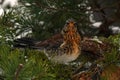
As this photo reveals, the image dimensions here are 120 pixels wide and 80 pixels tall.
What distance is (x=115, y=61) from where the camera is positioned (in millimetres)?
760

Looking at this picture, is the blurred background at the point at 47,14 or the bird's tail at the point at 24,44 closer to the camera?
the bird's tail at the point at 24,44

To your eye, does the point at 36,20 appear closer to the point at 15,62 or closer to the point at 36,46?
the point at 36,46

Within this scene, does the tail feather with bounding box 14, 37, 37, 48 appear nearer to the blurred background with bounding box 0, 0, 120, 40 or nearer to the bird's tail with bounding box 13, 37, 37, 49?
the bird's tail with bounding box 13, 37, 37, 49

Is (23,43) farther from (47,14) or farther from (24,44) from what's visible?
(47,14)

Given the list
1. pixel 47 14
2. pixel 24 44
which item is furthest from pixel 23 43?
pixel 47 14

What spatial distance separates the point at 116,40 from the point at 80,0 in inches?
16.3

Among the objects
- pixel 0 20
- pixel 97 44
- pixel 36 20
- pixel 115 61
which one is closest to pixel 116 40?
pixel 97 44

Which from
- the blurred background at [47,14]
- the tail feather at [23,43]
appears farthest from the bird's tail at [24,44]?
the blurred background at [47,14]

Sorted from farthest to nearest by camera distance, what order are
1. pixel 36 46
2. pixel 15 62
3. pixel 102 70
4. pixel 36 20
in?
pixel 36 20 → pixel 36 46 → pixel 102 70 → pixel 15 62

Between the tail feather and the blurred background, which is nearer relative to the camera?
the tail feather

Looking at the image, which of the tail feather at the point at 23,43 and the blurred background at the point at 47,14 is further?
the blurred background at the point at 47,14

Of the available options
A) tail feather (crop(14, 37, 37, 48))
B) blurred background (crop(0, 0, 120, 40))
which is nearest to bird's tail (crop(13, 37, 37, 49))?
tail feather (crop(14, 37, 37, 48))

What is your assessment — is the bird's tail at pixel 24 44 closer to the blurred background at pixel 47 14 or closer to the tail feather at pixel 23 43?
the tail feather at pixel 23 43

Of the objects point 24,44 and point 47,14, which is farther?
point 47,14
